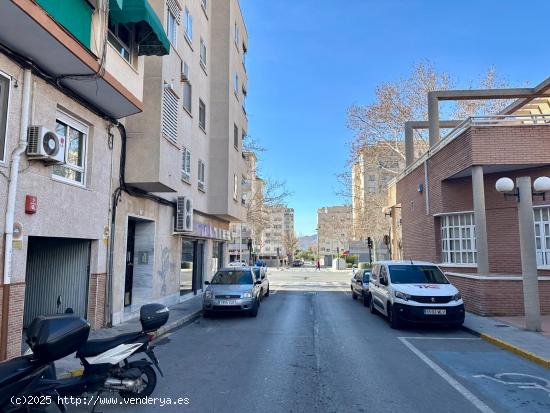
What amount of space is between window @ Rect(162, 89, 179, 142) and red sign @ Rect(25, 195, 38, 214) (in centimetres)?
525

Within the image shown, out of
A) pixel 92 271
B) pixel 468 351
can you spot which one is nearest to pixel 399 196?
pixel 468 351

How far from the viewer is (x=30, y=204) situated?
7285 millimetres

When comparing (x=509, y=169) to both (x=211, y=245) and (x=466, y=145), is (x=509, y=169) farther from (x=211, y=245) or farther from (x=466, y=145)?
(x=211, y=245)

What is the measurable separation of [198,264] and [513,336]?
45.4 ft

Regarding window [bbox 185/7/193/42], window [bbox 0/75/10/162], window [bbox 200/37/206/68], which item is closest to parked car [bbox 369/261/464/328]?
window [bbox 0/75/10/162]

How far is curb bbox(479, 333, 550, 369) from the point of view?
7.25m

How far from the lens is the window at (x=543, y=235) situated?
13477 millimetres

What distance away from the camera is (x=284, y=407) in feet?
16.6

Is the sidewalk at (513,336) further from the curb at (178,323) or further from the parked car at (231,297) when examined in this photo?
the curb at (178,323)

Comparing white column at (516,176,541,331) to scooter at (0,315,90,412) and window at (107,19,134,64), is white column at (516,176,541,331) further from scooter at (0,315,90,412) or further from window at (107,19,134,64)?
window at (107,19,134,64)

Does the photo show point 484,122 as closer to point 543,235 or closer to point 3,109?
point 543,235

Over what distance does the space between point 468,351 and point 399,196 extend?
14.9m

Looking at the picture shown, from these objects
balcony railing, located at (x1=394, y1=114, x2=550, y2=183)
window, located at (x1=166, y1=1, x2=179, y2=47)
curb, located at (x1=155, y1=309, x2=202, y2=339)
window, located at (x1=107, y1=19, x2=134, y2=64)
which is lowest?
curb, located at (x1=155, y1=309, x2=202, y2=339)

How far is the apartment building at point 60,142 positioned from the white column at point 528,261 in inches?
380
